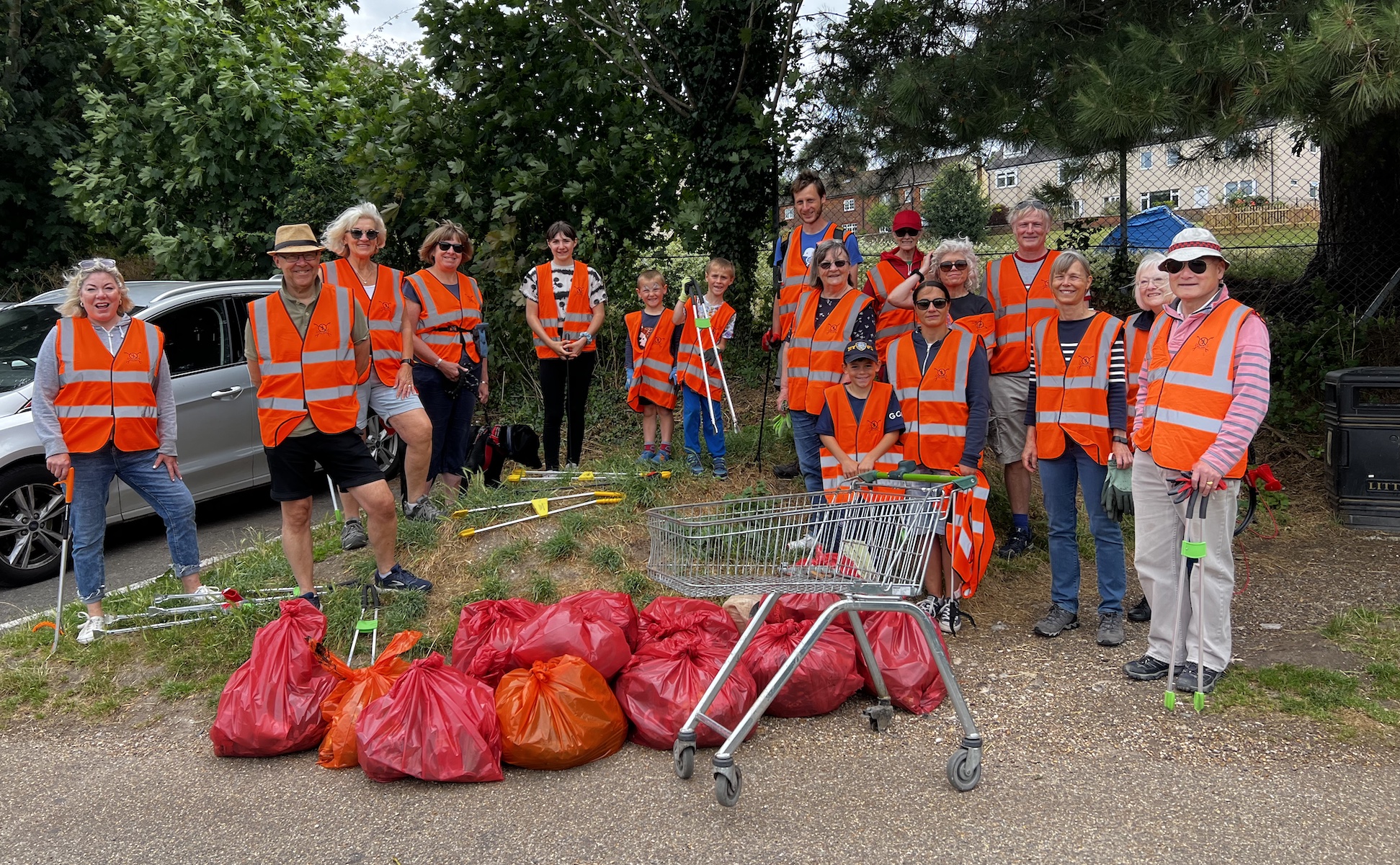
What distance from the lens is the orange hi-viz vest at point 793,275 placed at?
646 cm

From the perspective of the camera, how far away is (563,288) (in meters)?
7.10

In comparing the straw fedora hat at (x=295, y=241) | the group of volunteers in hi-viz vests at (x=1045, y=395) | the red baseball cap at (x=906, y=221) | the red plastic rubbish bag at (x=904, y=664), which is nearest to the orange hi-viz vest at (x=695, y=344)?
the group of volunteers in hi-viz vests at (x=1045, y=395)

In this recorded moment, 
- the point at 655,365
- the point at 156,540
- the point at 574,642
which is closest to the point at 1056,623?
the point at 574,642

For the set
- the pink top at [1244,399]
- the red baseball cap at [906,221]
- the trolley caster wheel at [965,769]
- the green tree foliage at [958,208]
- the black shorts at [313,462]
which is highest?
the green tree foliage at [958,208]

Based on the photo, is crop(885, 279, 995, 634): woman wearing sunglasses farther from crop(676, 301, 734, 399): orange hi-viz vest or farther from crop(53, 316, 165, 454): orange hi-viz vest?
crop(53, 316, 165, 454): orange hi-viz vest

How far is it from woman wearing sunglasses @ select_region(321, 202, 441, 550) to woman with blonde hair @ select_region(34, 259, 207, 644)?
93cm

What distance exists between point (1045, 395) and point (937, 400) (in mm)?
514

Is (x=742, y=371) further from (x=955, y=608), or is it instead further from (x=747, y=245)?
(x=955, y=608)

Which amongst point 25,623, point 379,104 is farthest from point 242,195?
point 25,623

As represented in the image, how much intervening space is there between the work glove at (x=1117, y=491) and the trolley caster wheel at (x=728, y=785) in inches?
87.8

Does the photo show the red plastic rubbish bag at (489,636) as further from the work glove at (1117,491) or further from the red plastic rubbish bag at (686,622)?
the work glove at (1117,491)

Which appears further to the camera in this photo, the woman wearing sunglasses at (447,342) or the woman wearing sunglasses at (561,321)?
the woman wearing sunglasses at (561,321)

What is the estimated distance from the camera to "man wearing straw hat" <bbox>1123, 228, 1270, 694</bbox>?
4082 millimetres

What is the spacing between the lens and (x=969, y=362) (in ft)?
17.1
